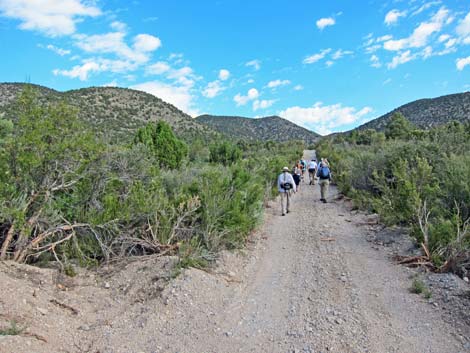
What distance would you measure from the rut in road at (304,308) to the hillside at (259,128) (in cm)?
7522

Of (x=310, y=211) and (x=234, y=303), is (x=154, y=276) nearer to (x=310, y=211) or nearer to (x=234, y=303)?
(x=234, y=303)

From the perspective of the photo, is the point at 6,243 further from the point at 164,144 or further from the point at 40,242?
the point at 164,144

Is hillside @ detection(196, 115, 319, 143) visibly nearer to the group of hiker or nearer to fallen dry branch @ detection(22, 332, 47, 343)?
the group of hiker

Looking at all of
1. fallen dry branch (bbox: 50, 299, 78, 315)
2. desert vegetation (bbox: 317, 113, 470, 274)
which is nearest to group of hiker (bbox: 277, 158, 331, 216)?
desert vegetation (bbox: 317, 113, 470, 274)

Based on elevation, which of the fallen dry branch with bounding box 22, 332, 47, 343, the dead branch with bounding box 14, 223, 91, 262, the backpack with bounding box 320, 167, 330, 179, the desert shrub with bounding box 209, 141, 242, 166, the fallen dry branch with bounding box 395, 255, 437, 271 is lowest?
the fallen dry branch with bounding box 395, 255, 437, 271

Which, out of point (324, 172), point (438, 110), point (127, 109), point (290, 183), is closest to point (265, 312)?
point (290, 183)

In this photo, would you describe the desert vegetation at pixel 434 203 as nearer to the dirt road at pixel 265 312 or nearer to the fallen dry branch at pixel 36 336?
the dirt road at pixel 265 312

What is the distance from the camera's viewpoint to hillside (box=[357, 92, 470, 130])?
200 ft

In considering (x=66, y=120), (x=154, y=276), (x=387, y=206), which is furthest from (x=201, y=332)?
(x=387, y=206)

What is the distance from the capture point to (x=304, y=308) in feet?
20.1

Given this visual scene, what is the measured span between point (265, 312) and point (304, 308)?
60cm

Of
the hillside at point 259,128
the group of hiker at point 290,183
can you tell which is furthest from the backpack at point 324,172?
the hillside at point 259,128

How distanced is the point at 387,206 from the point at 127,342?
8.03 meters

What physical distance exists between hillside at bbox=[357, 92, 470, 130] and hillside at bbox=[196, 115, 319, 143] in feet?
94.0
